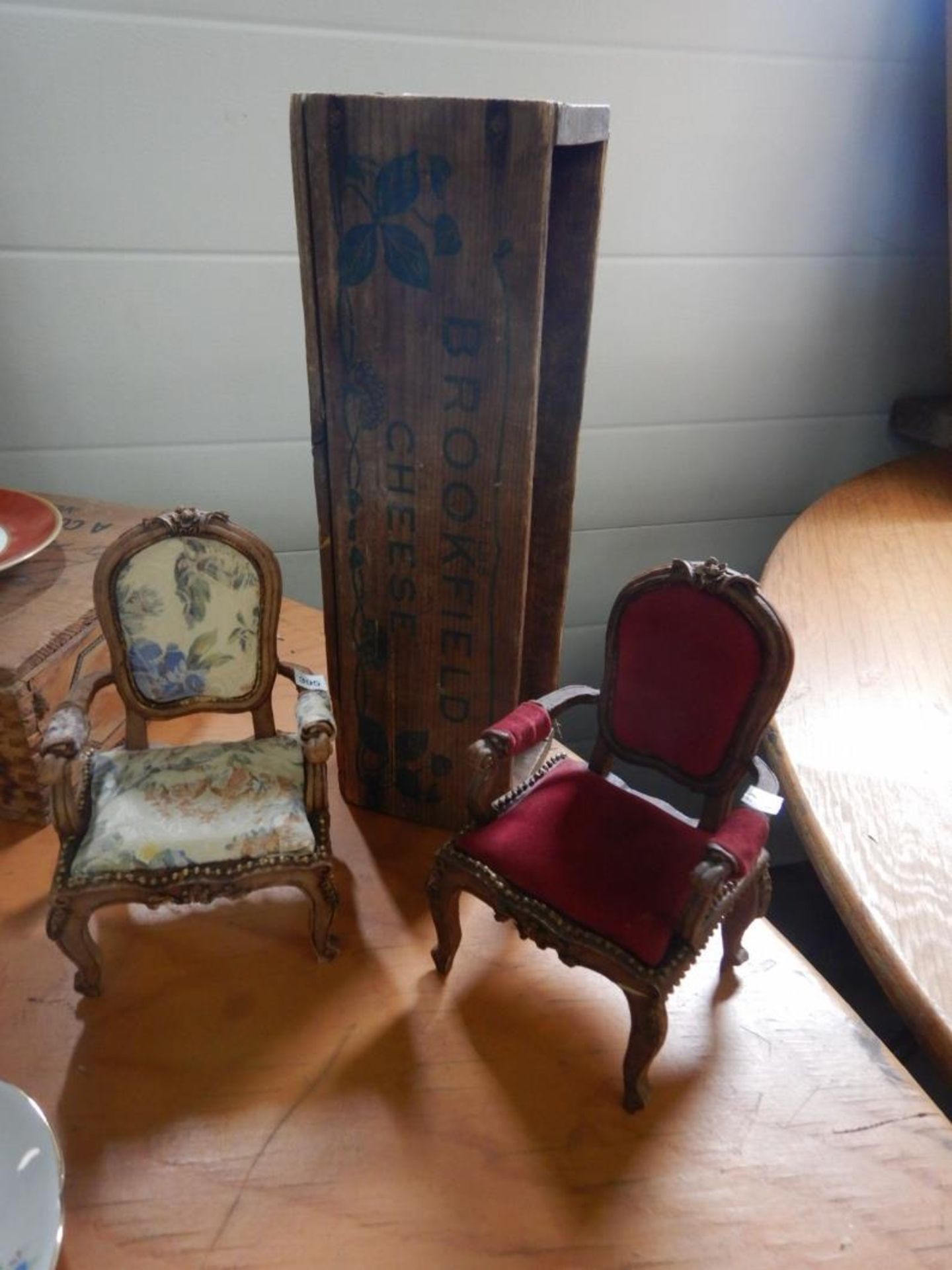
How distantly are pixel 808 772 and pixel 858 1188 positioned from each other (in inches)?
18.6

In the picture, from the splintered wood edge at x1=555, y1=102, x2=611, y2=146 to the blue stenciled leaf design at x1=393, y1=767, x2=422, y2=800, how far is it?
33.0 inches

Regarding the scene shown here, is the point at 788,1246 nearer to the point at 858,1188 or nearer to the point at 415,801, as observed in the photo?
the point at 858,1188

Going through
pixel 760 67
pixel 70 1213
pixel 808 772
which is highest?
pixel 760 67

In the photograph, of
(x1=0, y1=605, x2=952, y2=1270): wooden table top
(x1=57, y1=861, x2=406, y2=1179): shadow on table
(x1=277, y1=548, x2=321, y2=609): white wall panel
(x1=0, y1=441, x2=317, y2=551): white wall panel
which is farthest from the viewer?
(x1=277, y1=548, x2=321, y2=609): white wall panel

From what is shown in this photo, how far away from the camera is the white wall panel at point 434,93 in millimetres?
1396

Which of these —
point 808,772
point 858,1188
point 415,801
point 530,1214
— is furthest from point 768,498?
point 530,1214

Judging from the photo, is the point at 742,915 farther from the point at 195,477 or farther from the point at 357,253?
the point at 195,477

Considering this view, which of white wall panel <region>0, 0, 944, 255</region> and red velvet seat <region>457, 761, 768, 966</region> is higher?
white wall panel <region>0, 0, 944, 255</region>

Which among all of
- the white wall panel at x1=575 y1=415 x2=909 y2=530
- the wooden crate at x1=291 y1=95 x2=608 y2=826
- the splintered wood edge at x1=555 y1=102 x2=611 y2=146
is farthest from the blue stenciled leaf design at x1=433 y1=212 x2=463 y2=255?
the white wall panel at x1=575 y1=415 x2=909 y2=530

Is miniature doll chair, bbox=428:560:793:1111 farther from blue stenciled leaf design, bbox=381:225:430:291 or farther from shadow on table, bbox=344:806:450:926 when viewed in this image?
blue stenciled leaf design, bbox=381:225:430:291

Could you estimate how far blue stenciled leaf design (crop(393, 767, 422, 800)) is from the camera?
127 centimetres

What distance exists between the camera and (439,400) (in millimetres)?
1017

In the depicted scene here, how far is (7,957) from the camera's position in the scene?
108 centimetres

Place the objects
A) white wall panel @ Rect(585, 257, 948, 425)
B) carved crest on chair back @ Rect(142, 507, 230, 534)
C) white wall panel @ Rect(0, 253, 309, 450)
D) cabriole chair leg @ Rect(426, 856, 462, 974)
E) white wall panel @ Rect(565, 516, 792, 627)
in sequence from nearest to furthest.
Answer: cabriole chair leg @ Rect(426, 856, 462, 974)
carved crest on chair back @ Rect(142, 507, 230, 534)
white wall panel @ Rect(0, 253, 309, 450)
white wall panel @ Rect(585, 257, 948, 425)
white wall panel @ Rect(565, 516, 792, 627)
